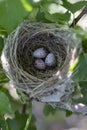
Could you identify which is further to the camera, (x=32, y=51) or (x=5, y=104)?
(x=32, y=51)

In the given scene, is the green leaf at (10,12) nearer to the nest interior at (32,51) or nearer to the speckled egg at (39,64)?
the nest interior at (32,51)

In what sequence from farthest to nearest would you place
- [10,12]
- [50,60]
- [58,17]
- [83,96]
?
[50,60] → [83,96] → [58,17] → [10,12]

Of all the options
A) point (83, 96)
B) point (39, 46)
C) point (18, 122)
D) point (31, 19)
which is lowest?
point (18, 122)

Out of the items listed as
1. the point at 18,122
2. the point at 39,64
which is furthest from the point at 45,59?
the point at 18,122

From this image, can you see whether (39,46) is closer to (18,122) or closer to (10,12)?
(18,122)

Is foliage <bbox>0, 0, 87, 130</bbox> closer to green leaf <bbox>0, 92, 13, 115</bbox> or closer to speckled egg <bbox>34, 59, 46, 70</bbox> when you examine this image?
green leaf <bbox>0, 92, 13, 115</bbox>

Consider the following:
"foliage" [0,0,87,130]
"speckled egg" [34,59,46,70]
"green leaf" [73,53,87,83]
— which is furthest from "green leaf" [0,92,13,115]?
"speckled egg" [34,59,46,70]

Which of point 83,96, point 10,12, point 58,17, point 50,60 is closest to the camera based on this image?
point 10,12
